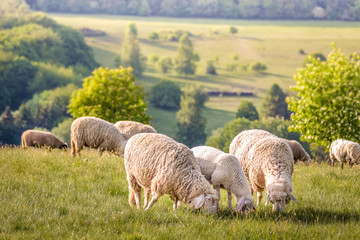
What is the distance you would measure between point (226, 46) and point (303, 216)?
6520 inches

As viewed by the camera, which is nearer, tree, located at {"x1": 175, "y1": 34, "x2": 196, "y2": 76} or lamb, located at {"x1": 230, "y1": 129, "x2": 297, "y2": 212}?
lamb, located at {"x1": 230, "y1": 129, "x2": 297, "y2": 212}

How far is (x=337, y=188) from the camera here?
1091cm

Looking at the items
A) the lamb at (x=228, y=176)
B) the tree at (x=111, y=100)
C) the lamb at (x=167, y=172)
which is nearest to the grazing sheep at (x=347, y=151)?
the lamb at (x=228, y=176)

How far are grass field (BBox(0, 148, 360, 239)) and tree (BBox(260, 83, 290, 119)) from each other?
3609 inches

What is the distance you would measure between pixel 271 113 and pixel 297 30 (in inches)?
2954

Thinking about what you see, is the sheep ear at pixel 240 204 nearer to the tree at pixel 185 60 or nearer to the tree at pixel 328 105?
the tree at pixel 328 105

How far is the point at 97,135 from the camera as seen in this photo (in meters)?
14.3

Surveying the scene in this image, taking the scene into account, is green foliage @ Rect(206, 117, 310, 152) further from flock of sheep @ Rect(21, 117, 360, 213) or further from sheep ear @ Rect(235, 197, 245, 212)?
sheep ear @ Rect(235, 197, 245, 212)

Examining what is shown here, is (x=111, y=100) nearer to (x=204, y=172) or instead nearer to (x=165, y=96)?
(x=204, y=172)

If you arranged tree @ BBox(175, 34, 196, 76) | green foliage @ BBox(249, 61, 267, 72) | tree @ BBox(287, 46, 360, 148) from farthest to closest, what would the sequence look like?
tree @ BBox(175, 34, 196, 76) < green foliage @ BBox(249, 61, 267, 72) < tree @ BBox(287, 46, 360, 148)

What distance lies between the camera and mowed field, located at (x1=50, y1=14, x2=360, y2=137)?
12597 cm

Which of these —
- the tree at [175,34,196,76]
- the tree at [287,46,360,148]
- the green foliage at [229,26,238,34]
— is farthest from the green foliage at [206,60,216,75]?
the tree at [287,46,360,148]

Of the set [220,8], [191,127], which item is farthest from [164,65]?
[191,127]

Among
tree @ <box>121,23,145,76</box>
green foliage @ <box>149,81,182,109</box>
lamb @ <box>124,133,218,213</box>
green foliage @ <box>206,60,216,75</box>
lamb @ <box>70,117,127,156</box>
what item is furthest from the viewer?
green foliage @ <box>206,60,216,75</box>
